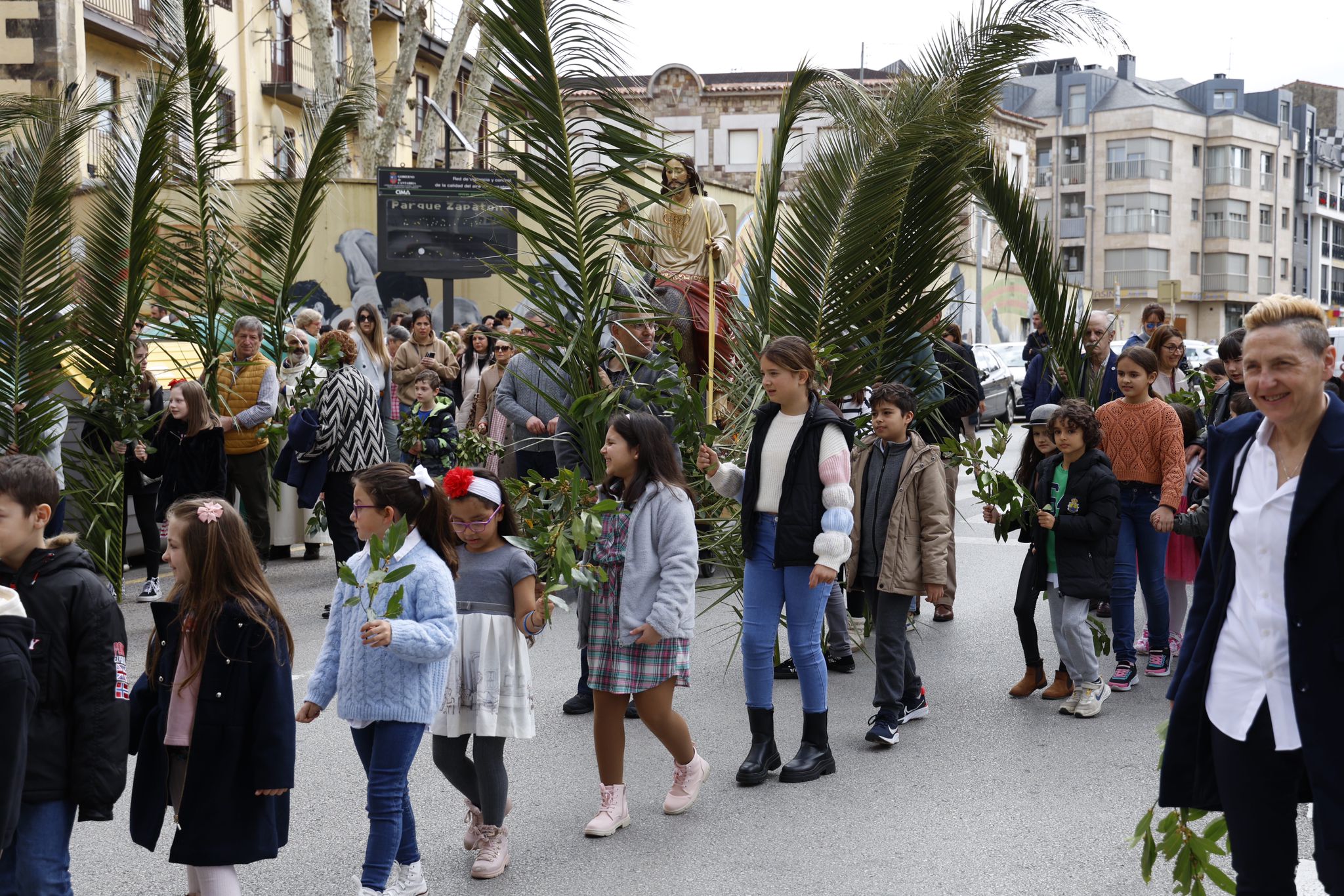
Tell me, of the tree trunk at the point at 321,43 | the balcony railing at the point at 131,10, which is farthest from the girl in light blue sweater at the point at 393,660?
the balcony railing at the point at 131,10

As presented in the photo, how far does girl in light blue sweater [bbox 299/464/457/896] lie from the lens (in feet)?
13.8

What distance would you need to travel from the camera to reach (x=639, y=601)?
512cm

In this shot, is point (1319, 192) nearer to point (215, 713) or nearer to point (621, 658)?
point (621, 658)

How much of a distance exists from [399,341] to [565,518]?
9.55m

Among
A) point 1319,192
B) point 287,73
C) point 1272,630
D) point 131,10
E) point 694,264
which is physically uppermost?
point 1319,192

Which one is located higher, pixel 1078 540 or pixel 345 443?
pixel 345 443

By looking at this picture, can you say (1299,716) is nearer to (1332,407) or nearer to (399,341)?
(1332,407)

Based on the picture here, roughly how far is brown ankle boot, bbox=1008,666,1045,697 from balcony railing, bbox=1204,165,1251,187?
261 ft

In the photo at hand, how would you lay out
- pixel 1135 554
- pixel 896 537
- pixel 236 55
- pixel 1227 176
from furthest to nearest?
pixel 1227 176, pixel 236 55, pixel 1135 554, pixel 896 537

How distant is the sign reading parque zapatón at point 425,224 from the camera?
16.2 metres

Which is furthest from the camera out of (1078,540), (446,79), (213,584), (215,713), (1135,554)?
(446,79)

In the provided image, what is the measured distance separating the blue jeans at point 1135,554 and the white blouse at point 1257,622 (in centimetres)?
421

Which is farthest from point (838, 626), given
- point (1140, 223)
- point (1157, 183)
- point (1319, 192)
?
point (1319, 192)

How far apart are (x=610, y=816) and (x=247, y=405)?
6.39 meters
